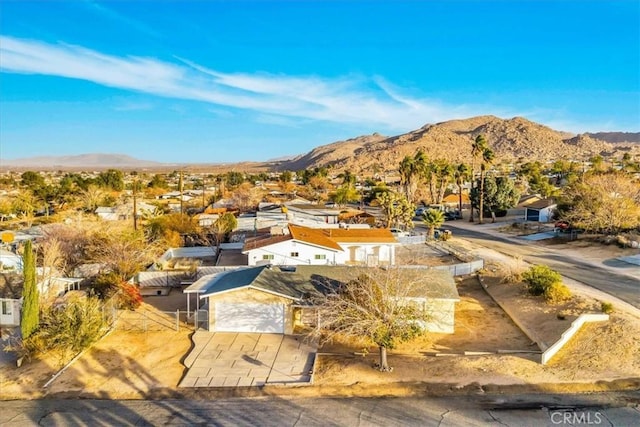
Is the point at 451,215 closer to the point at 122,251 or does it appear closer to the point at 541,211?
the point at 541,211

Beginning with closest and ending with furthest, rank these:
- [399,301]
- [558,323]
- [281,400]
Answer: [281,400], [399,301], [558,323]

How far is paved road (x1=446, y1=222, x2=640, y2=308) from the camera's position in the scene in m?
30.5

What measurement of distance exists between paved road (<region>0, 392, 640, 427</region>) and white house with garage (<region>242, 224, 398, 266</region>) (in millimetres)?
14649

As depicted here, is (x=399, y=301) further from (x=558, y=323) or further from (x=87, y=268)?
(x=87, y=268)

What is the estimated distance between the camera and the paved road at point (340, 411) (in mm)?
15875

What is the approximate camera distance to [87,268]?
34656 millimetres

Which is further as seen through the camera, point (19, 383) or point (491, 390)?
point (19, 383)

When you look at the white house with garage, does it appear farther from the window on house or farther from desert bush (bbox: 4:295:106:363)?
the window on house

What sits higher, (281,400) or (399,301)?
(399,301)

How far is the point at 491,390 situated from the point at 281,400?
7998mm

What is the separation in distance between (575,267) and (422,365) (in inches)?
933

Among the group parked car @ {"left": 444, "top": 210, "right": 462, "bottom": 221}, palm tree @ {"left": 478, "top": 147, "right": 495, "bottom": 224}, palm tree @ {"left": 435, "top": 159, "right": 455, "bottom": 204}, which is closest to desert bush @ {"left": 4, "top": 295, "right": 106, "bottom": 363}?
palm tree @ {"left": 478, "top": 147, "right": 495, "bottom": 224}

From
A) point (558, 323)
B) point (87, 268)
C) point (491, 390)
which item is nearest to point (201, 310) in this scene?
point (87, 268)

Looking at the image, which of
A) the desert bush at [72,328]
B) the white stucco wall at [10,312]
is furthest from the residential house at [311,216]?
the desert bush at [72,328]
